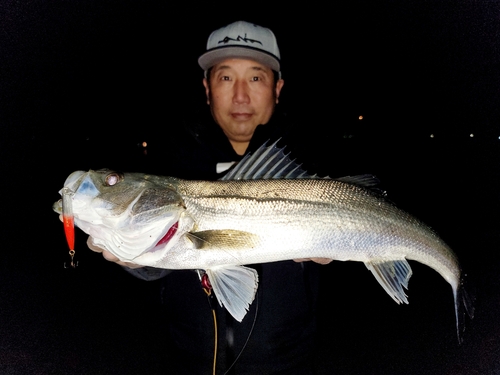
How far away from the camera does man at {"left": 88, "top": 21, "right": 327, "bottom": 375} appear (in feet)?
7.38

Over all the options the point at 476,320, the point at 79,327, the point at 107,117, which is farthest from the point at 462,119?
the point at 79,327

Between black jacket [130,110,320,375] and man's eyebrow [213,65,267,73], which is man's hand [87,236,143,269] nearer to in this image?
black jacket [130,110,320,375]

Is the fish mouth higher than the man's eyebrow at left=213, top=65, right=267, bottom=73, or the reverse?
the man's eyebrow at left=213, top=65, right=267, bottom=73

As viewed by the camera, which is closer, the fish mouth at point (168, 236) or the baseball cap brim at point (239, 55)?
the fish mouth at point (168, 236)

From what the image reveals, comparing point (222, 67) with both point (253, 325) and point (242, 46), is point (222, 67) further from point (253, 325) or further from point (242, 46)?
point (253, 325)

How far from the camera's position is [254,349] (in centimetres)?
225

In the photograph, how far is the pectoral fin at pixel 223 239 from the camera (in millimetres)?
1982

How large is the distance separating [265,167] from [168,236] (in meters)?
0.72

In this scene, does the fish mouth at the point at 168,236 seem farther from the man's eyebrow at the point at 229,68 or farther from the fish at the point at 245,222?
the man's eyebrow at the point at 229,68

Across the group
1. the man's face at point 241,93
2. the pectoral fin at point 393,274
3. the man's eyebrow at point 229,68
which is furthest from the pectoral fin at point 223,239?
the man's eyebrow at point 229,68

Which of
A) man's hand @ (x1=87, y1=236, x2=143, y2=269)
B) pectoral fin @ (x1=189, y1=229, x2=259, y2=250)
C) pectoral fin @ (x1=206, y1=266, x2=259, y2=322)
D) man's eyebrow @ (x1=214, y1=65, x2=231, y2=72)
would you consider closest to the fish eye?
man's hand @ (x1=87, y1=236, x2=143, y2=269)

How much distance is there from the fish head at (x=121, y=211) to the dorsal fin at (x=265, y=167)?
0.42 m

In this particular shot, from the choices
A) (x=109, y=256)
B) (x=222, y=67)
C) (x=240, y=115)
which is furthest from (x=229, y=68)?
(x=109, y=256)

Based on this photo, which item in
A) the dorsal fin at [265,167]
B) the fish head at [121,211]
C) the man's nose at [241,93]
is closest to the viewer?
the fish head at [121,211]
